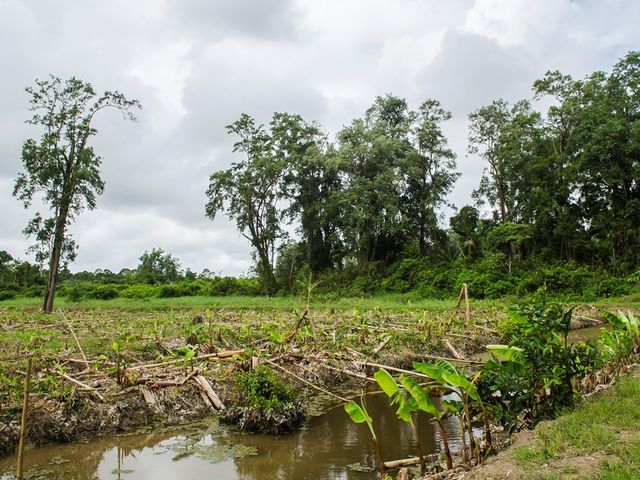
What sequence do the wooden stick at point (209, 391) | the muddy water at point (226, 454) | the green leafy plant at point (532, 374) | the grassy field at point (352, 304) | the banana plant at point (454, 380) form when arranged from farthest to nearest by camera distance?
1. the grassy field at point (352, 304)
2. the wooden stick at point (209, 391)
3. the muddy water at point (226, 454)
4. the green leafy plant at point (532, 374)
5. the banana plant at point (454, 380)

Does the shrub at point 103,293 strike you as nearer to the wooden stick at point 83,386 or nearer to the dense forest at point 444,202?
the dense forest at point 444,202

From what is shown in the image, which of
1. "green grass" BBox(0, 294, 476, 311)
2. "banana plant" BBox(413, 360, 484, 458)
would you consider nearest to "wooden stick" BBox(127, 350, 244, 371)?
"banana plant" BBox(413, 360, 484, 458)

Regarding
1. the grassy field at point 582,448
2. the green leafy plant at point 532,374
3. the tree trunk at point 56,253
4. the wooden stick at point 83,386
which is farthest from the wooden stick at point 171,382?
the tree trunk at point 56,253

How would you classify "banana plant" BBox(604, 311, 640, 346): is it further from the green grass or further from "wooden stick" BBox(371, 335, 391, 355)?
the green grass

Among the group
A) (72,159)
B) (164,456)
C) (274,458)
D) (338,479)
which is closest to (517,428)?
(338,479)

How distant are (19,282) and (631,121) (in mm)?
60422

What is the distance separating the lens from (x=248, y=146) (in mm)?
39188

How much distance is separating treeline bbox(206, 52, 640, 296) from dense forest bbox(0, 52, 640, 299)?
10 cm

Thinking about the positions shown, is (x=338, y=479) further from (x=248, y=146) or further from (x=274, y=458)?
(x=248, y=146)

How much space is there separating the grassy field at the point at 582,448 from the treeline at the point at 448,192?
26.1m

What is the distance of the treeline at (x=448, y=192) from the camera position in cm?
3053

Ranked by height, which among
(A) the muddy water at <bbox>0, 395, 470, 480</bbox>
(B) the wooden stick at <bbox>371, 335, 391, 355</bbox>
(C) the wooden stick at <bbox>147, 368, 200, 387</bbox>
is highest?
(B) the wooden stick at <bbox>371, 335, 391, 355</bbox>

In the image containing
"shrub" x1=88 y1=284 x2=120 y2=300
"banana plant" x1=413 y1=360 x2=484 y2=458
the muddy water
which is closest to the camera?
"banana plant" x1=413 y1=360 x2=484 y2=458

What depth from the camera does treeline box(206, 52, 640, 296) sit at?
100ft
